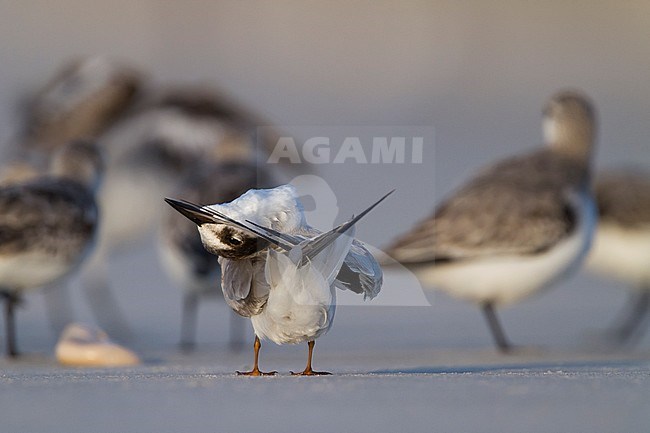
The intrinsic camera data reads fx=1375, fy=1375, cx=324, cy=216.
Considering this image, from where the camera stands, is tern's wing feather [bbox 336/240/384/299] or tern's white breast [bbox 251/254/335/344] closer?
tern's white breast [bbox 251/254/335/344]

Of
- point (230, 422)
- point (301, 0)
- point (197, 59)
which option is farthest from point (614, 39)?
point (230, 422)

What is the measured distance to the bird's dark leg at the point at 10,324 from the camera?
6.11 metres

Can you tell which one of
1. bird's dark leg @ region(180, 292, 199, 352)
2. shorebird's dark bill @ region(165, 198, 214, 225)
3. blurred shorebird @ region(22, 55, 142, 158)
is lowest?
bird's dark leg @ region(180, 292, 199, 352)

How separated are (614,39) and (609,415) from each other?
9709 mm

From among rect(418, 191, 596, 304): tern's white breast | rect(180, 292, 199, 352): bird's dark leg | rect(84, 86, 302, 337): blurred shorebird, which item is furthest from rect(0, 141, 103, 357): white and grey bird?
rect(418, 191, 596, 304): tern's white breast

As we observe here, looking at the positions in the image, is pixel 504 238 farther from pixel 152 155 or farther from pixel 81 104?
pixel 81 104

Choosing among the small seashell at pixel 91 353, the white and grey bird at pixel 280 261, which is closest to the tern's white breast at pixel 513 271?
the small seashell at pixel 91 353

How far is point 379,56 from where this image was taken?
1217cm

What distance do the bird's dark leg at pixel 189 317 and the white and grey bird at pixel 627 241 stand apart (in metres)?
2.28

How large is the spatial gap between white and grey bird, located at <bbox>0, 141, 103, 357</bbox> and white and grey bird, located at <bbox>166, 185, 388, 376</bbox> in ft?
7.97

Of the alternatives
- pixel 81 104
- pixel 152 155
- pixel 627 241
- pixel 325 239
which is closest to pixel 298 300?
pixel 325 239

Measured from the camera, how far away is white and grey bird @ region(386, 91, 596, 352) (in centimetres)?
652

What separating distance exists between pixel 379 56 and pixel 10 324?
255 inches

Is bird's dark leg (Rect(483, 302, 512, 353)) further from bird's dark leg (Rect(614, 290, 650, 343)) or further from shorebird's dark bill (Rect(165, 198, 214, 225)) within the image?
shorebird's dark bill (Rect(165, 198, 214, 225))
